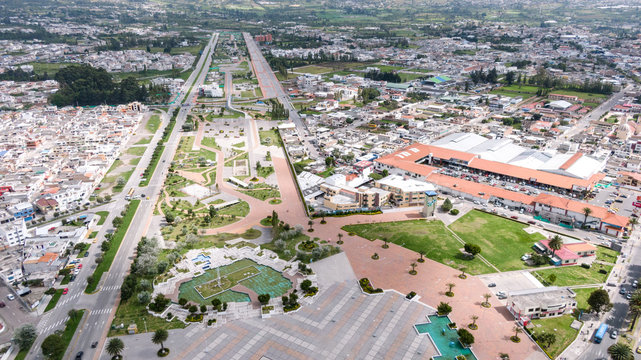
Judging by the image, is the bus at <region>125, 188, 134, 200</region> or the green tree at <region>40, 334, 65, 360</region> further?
the bus at <region>125, 188, 134, 200</region>

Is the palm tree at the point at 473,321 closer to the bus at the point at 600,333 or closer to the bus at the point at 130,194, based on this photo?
the bus at the point at 600,333

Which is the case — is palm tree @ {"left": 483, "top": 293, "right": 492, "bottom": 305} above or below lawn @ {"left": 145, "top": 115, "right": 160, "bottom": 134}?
below

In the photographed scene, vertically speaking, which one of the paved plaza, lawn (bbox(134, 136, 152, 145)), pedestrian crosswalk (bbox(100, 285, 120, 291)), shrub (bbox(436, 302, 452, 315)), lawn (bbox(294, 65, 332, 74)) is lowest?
pedestrian crosswalk (bbox(100, 285, 120, 291))

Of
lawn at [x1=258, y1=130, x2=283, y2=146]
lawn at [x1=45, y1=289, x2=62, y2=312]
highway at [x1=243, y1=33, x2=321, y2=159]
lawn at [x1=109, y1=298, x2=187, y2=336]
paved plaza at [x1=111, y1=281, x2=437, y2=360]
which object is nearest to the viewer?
paved plaza at [x1=111, y1=281, x2=437, y2=360]

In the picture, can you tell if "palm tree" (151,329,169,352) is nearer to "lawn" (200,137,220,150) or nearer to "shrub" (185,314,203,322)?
"shrub" (185,314,203,322)

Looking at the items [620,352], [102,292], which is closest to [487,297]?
[620,352]

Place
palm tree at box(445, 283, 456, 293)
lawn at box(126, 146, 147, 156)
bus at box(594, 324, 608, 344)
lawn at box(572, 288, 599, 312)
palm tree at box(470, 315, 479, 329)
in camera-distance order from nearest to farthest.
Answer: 1. bus at box(594, 324, 608, 344)
2. palm tree at box(470, 315, 479, 329)
3. lawn at box(572, 288, 599, 312)
4. palm tree at box(445, 283, 456, 293)
5. lawn at box(126, 146, 147, 156)

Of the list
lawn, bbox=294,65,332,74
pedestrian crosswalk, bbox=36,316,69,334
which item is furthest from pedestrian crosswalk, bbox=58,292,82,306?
lawn, bbox=294,65,332,74

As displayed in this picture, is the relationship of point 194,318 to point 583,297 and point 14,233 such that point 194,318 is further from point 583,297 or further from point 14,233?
point 583,297
